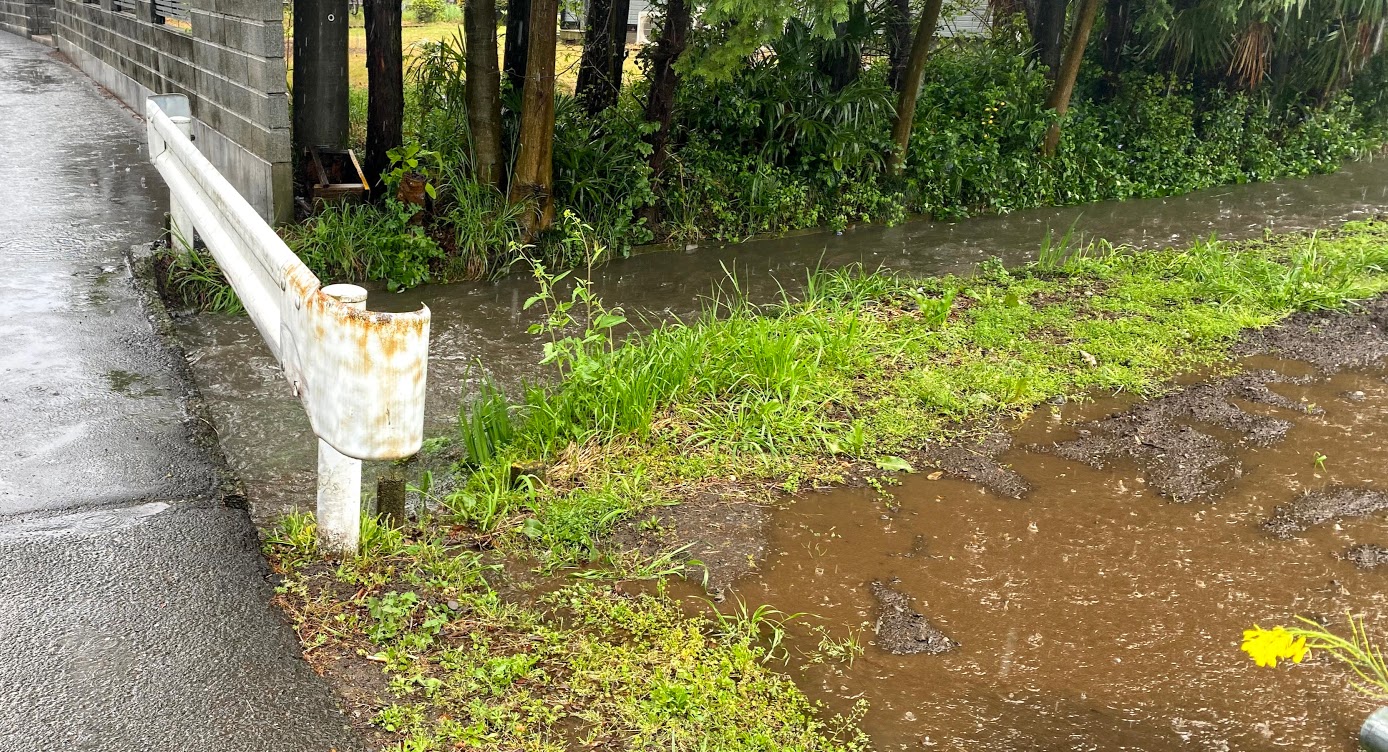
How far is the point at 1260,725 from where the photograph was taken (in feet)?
10.4

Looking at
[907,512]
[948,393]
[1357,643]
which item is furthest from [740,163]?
[1357,643]

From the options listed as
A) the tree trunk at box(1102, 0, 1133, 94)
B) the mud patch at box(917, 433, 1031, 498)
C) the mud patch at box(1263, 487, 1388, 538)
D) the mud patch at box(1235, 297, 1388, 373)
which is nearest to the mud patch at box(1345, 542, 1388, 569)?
the mud patch at box(1263, 487, 1388, 538)

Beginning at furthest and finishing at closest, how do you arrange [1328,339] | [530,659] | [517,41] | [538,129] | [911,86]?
1. [911,86]
2. [517,41]
3. [538,129]
4. [1328,339]
5. [530,659]

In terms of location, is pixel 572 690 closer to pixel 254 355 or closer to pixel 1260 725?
pixel 1260 725

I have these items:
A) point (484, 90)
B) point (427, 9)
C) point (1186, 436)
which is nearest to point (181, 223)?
point (484, 90)

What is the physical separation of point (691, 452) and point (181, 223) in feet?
12.5

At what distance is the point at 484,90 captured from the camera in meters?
7.71

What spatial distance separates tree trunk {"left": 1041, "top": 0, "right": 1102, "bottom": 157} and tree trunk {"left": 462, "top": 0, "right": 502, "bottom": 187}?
5.93 meters

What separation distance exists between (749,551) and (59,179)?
7.35m

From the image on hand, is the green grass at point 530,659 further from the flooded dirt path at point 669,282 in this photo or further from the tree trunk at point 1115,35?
the tree trunk at point 1115,35

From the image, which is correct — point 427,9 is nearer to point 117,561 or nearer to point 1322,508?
point 117,561

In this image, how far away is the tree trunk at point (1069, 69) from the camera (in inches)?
414

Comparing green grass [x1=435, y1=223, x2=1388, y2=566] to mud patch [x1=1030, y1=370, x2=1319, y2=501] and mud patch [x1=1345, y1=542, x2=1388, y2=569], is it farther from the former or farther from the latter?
mud patch [x1=1345, y1=542, x2=1388, y2=569]

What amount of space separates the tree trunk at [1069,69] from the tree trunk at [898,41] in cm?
171
